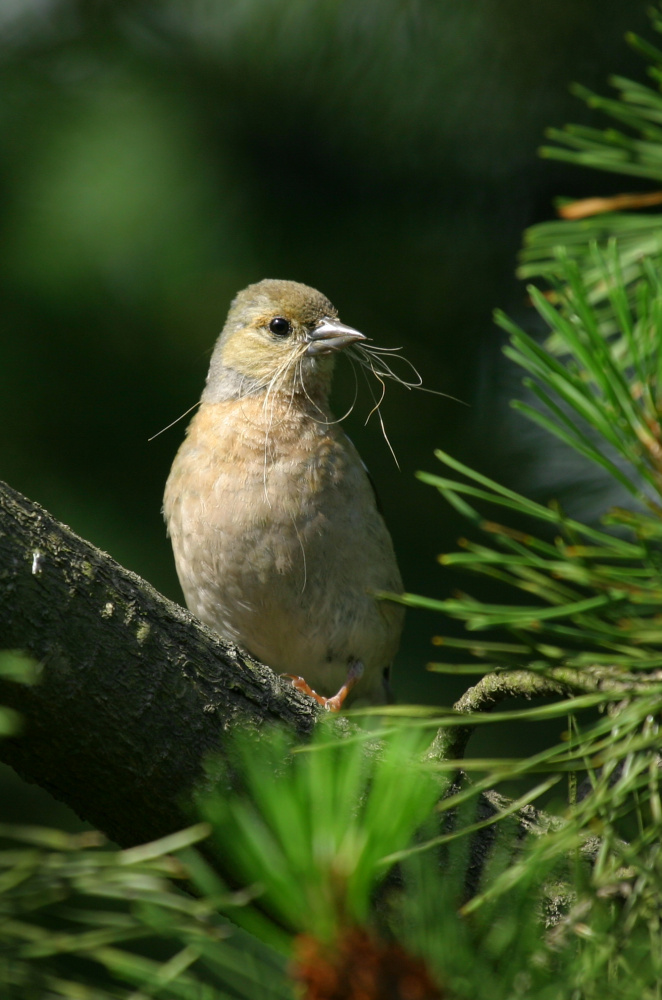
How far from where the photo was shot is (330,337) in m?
4.61

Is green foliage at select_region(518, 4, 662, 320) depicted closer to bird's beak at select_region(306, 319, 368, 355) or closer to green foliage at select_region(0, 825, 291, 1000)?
green foliage at select_region(0, 825, 291, 1000)

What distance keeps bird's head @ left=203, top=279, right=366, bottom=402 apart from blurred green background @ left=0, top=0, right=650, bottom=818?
0.24m

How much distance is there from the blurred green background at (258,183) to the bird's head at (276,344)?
0.24 meters

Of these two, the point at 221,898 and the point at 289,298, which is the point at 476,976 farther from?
the point at 289,298

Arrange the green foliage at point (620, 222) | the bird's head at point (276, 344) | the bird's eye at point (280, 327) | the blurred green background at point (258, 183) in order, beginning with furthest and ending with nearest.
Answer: the bird's eye at point (280, 327) → the bird's head at point (276, 344) → the blurred green background at point (258, 183) → the green foliage at point (620, 222)

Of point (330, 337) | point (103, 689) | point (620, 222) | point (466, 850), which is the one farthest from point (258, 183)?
point (466, 850)

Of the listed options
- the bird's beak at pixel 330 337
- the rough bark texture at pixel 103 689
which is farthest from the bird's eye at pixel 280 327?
the rough bark texture at pixel 103 689

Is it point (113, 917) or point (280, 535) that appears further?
point (280, 535)

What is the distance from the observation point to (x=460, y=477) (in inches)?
195

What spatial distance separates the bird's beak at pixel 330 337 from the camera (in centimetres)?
446

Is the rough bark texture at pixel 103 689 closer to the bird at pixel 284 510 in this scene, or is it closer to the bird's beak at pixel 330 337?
the bird at pixel 284 510

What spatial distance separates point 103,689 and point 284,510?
189 cm

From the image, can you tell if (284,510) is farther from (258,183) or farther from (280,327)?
(258,183)

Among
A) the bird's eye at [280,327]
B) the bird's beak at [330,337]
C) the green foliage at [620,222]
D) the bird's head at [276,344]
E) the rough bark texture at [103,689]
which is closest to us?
the green foliage at [620,222]
